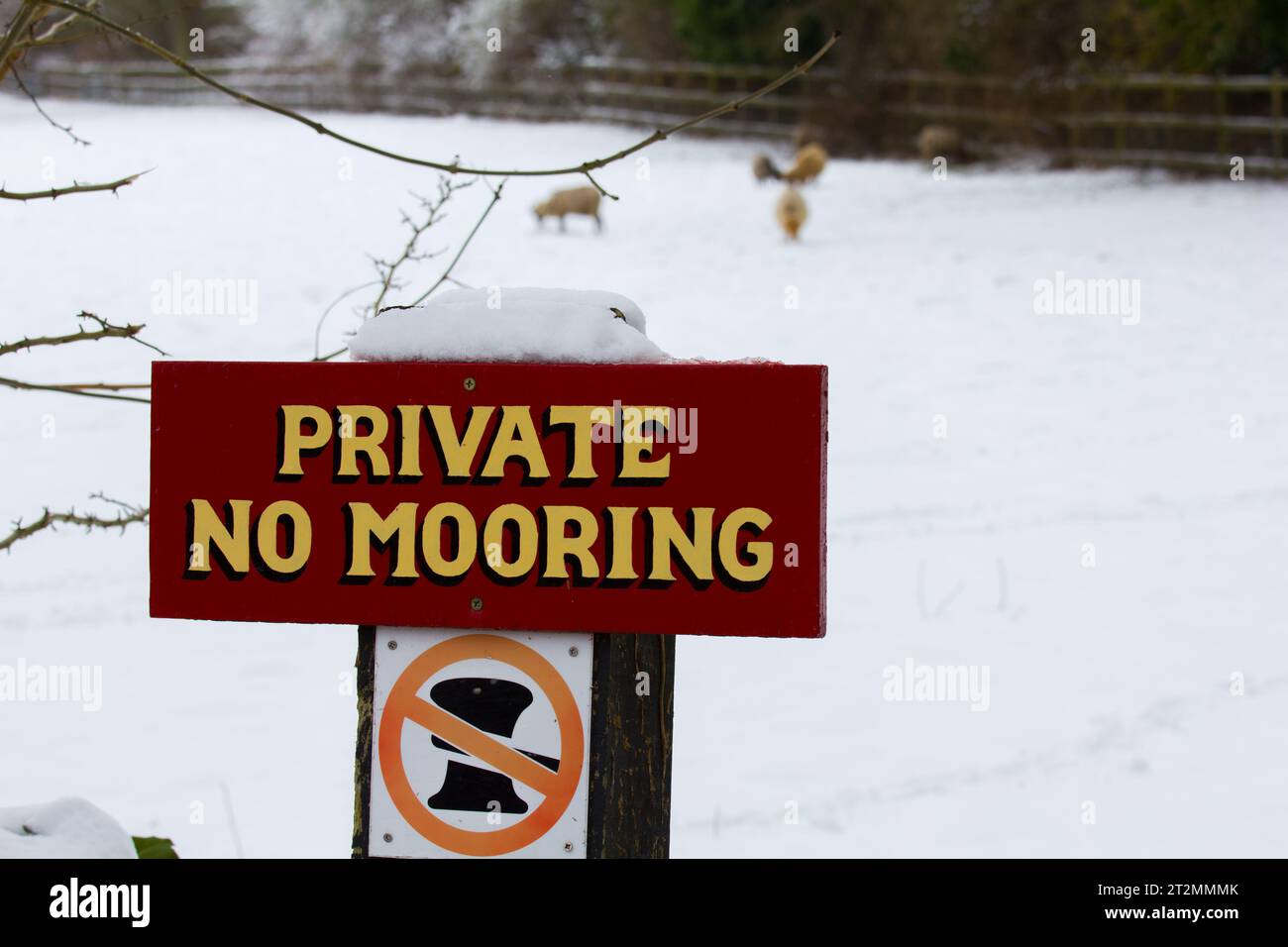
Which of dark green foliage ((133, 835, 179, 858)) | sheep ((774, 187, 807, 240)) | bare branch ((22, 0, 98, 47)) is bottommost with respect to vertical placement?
dark green foliage ((133, 835, 179, 858))

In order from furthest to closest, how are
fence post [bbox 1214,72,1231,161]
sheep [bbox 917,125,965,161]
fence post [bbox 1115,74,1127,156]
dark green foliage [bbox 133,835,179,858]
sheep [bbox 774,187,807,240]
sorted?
sheep [bbox 917,125,965,161] → fence post [bbox 1115,74,1127,156] → fence post [bbox 1214,72,1231,161] → sheep [bbox 774,187,807,240] → dark green foliage [bbox 133,835,179,858]

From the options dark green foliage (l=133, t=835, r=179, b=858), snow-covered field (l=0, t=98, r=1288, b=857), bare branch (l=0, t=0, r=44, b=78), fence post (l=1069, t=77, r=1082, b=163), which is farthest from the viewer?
fence post (l=1069, t=77, r=1082, b=163)

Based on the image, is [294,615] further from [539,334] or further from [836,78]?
[836,78]

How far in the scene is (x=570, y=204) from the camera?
1489 cm

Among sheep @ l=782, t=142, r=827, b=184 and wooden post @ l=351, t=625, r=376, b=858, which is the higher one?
sheep @ l=782, t=142, r=827, b=184

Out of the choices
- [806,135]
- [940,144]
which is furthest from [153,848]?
[806,135]

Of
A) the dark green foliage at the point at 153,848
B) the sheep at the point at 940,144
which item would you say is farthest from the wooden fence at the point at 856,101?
the dark green foliage at the point at 153,848

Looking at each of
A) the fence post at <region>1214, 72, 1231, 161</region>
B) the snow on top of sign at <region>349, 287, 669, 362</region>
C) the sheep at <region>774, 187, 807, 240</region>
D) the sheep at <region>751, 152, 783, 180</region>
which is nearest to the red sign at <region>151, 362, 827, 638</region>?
the snow on top of sign at <region>349, 287, 669, 362</region>

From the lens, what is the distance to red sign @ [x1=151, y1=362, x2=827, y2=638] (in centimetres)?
183

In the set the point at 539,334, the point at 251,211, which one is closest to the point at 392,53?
the point at 251,211

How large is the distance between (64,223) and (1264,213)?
39.0ft

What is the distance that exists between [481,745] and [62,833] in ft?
3.81

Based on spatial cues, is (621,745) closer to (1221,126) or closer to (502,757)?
(502,757)

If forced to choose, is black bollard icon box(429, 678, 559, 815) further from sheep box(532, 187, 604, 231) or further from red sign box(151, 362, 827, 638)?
sheep box(532, 187, 604, 231)
